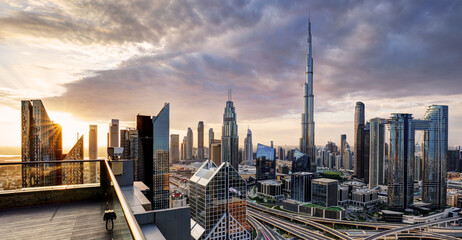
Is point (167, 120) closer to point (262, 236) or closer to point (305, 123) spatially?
point (262, 236)

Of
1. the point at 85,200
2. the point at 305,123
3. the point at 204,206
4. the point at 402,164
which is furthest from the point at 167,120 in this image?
the point at 305,123

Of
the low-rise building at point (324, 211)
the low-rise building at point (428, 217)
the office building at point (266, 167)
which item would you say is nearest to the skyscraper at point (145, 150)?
the low-rise building at point (324, 211)

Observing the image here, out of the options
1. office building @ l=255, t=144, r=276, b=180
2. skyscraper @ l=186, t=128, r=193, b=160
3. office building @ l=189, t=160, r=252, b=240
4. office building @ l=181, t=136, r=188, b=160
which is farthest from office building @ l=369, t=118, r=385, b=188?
office building @ l=181, t=136, r=188, b=160

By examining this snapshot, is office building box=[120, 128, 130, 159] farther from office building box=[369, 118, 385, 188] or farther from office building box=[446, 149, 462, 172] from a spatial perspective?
office building box=[446, 149, 462, 172]

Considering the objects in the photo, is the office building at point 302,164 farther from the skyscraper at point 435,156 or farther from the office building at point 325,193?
the skyscraper at point 435,156

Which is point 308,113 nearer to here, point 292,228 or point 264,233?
point 292,228
